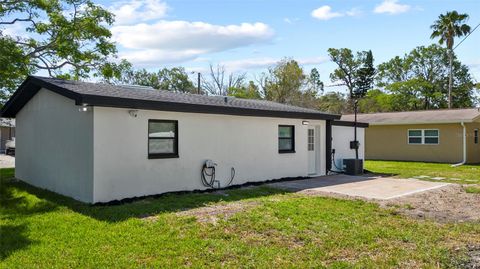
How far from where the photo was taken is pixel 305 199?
897 centimetres

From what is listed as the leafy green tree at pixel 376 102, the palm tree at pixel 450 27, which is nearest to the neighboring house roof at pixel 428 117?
the palm tree at pixel 450 27

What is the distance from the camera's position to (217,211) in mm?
7633

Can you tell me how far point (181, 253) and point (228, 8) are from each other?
29.8 feet

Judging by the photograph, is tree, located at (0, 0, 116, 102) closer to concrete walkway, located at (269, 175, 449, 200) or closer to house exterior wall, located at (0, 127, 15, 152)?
concrete walkway, located at (269, 175, 449, 200)

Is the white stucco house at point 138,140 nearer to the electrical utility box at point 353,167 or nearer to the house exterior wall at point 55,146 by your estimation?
the house exterior wall at point 55,146

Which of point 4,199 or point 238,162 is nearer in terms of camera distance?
point 4,199

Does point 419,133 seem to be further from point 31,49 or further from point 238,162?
point 31,49

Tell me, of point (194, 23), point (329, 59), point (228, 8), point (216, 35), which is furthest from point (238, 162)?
point (329, 59)

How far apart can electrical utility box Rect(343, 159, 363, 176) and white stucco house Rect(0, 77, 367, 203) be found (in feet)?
7.11

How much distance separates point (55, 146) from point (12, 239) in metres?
4.41

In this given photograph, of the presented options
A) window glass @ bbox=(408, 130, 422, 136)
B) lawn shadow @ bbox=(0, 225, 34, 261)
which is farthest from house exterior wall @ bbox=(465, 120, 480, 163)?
lawn shadow @ bbox=(0, 225, 34, 261)

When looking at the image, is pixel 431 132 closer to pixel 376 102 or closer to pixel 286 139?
pixel 286 139

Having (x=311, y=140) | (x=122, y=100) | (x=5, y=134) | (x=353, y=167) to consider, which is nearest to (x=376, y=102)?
(x=353, y=167)

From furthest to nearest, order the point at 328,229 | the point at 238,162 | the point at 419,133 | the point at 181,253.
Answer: the point at 419,133
the point at 238,162
the point at 328,229
the point at 181,253
